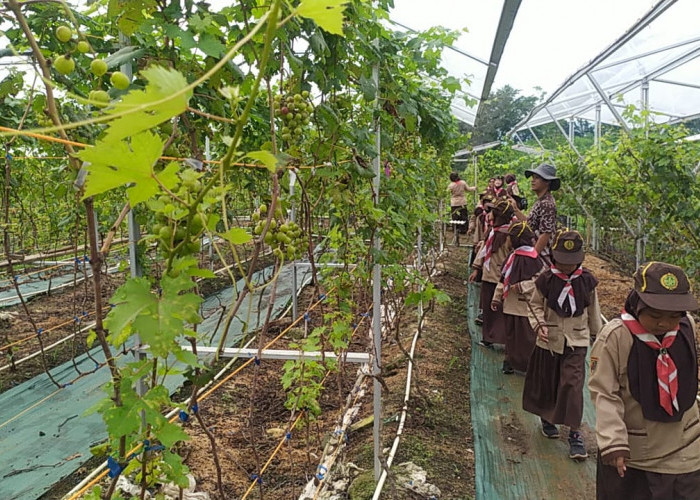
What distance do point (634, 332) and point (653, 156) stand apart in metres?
4.45

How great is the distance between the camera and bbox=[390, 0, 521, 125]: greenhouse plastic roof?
190 inches

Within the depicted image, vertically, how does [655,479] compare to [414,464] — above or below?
above

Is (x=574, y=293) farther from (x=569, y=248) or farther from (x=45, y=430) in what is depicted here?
(x=45, y=430)

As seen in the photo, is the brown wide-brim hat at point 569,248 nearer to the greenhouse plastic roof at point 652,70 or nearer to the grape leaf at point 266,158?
the greenhouse plastic roof at point 652,70

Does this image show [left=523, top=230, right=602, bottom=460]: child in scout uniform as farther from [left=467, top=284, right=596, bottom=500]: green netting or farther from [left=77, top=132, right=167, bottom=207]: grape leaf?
[left=77, top=132, right=167, bottom=207]: grape leaf

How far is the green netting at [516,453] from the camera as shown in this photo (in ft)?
10.4

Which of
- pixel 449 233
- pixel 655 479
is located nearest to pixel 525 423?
pixel 655 479

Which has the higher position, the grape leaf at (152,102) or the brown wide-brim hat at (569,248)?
the grape leaf at (152,102)

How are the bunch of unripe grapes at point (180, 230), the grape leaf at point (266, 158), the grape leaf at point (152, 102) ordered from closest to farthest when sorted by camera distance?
the grape leaf at point (152, 102), the grape leaf at point (266, 158), the bunch of unripe grapes at point (180, 230)

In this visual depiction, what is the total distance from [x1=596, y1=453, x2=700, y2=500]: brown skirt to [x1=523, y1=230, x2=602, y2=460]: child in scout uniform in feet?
3.42

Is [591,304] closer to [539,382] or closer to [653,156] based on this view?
[539,382]

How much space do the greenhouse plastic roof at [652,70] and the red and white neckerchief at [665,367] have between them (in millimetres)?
2856

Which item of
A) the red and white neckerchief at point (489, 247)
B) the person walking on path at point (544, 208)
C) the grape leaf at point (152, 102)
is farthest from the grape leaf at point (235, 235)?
the red and white neckerchief at point (489, 247)

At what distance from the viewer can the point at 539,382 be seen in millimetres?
3730
